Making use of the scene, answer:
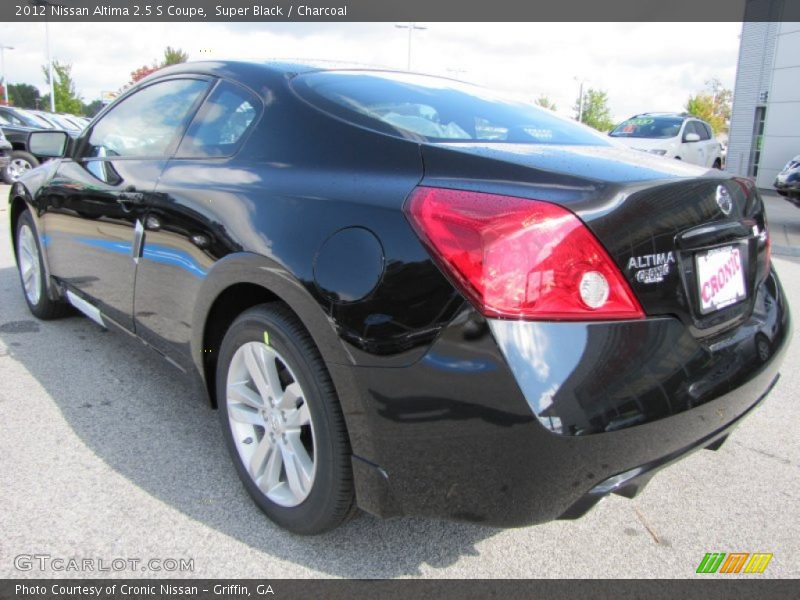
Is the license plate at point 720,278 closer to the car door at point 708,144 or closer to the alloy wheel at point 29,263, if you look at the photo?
the alloy wheel at point 29,263

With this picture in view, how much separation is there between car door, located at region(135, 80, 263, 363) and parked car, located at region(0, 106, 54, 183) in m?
11.7

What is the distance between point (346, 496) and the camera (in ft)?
6.36

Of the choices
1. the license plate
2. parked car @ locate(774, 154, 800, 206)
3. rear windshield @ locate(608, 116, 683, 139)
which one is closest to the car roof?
the license plate

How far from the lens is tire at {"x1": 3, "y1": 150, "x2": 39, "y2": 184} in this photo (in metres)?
13.6

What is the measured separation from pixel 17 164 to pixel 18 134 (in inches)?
60.5

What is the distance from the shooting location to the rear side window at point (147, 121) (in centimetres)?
286

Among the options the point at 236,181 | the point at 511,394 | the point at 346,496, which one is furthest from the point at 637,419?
the point at 236,181

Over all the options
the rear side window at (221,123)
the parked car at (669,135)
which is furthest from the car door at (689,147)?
the rear side window at (221,123)

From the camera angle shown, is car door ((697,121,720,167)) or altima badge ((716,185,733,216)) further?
car door ((697,121,720,167))

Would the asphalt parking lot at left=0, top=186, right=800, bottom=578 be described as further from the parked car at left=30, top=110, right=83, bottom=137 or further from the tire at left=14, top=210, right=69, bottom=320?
A: the parked car at left=30, top=110, right=83, bottom=137

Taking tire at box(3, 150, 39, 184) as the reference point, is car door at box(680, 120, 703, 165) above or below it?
above

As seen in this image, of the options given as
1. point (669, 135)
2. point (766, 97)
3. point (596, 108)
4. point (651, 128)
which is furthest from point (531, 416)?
A: point (596, 108)

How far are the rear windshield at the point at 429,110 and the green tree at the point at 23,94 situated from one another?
92.0m

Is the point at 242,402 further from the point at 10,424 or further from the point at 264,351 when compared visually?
the point at 10,424
